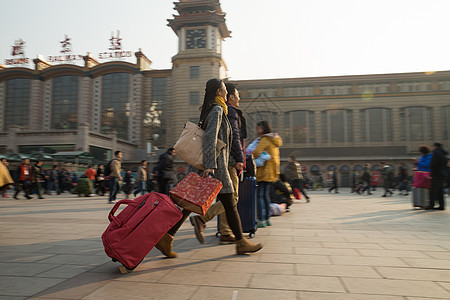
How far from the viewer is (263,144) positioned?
18.0ft

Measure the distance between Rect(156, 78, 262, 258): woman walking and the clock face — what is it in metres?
46.6

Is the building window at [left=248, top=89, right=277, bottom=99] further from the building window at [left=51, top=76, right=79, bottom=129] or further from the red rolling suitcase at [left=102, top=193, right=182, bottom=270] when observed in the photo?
the red rolling suitcase at [left=102, top=193, right=182, bottom=270]

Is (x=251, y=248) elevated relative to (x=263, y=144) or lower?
lower

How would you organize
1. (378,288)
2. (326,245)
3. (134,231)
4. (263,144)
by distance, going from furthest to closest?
(263,144) < (326,245) < (134,231) < (378,288)

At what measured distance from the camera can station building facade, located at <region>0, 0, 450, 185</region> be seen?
46156mm

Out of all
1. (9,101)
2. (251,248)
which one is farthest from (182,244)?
(9,101)

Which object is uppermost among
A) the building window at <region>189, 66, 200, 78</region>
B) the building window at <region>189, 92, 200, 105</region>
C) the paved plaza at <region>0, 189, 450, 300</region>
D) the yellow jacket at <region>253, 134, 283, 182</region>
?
the building window at <region>189, 66, 200, 78</region>

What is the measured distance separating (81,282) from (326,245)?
2.89 meters

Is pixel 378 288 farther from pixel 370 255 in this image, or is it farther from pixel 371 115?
pixel 371 115

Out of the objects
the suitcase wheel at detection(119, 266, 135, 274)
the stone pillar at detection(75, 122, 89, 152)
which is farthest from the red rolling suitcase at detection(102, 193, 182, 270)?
the stone pillar at detection(75, 122, 89, 152)

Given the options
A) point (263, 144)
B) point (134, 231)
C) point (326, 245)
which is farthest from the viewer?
point (263, 144)

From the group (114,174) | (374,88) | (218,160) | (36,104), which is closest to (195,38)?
(36,104)

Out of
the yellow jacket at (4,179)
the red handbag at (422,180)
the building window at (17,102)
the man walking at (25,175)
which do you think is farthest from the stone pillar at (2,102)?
the red handbag at (422,180)

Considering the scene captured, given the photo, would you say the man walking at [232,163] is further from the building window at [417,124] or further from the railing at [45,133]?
the building window at [417,124]
